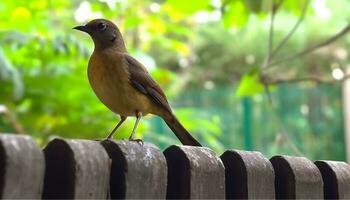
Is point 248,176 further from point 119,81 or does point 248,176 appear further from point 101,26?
point 101,26

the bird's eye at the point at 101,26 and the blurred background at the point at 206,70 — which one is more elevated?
the bird's eye at the point at 101,26

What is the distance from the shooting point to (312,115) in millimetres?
11516

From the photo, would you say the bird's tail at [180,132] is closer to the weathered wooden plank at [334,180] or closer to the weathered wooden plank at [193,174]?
the weathered wooden plank at [334,180]

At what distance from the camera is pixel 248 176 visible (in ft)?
6.06

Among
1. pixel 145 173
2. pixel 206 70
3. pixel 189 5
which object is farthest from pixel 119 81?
pixel 206 70

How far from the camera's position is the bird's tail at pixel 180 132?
2.40m

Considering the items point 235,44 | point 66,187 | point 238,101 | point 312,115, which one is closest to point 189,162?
point 66,187

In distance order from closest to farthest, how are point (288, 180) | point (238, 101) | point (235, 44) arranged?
point (288, 180) < point (238, 101) < point (235, 44)

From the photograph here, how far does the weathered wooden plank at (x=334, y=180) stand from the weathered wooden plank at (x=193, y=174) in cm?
48

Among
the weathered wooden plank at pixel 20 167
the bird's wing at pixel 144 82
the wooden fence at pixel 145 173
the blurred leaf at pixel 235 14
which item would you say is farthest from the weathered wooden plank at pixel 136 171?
the blurred leaf at pixel 235 14

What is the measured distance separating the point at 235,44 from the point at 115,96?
1176cm

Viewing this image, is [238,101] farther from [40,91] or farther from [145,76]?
[145,76]

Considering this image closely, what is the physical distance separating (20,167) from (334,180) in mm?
1097

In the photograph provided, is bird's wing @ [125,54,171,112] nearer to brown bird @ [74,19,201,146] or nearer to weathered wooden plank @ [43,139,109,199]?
brown bird @ [74,19,201,146]
